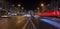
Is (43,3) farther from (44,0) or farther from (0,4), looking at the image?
(0,4)

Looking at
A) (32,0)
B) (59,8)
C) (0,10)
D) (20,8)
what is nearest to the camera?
(59,8)

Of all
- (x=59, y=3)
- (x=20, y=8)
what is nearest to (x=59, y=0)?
(x=59, y=3)

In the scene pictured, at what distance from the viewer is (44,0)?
204 feet

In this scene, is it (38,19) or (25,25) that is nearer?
(25,25)

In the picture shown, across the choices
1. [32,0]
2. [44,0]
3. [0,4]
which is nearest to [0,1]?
[0,4]

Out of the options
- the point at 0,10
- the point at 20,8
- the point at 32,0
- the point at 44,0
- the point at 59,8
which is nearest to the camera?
the point at 59,8

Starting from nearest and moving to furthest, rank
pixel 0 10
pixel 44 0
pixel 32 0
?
pixel 0 10, pixel 44 0, pixel 32 0

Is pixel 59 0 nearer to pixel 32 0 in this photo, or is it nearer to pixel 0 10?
pixel 0 10

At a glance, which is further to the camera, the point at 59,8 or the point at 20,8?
the point at 20,8

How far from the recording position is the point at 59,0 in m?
26.2

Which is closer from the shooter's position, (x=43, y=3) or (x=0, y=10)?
(x=0, y=10)

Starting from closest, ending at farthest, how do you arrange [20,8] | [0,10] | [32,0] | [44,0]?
[0,10] → [44,0] → [32,0] → [20,8]

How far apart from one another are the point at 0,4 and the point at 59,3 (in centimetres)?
3584

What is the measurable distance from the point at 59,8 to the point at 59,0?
4.81 ft
